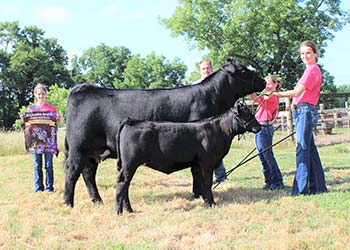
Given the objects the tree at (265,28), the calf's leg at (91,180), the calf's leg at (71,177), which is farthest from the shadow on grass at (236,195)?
the tree at (265,28)

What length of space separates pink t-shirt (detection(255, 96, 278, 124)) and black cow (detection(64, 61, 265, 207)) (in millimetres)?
1075

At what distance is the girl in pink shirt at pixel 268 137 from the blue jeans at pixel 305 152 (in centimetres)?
86

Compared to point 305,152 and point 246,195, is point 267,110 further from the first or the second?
point 246,195

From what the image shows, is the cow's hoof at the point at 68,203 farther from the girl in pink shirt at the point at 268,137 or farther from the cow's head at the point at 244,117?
the girl in pink shirt at the point at 268,137

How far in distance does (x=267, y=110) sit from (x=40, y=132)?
161 inches

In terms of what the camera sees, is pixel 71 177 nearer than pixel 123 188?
No

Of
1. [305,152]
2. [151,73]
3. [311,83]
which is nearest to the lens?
[311,83]

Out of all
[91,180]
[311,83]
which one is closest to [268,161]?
[311,83]

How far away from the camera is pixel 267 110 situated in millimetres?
7578

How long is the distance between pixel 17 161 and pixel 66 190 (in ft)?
23.4

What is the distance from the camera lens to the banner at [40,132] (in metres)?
7.96

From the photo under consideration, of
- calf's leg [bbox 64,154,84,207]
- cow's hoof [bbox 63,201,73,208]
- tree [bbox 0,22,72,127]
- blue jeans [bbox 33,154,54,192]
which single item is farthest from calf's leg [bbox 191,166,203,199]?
tree [bbox 0,22,72,127]

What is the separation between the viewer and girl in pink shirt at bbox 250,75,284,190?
7395mm

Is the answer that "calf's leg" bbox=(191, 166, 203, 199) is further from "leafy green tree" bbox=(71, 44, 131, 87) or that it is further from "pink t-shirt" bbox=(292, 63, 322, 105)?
"leafy green tree" bbox=(71, 44, 131, 87)
